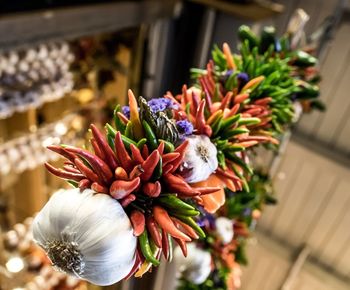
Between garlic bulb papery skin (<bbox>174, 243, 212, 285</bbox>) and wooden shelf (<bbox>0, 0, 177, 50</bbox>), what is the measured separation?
1.07 metres

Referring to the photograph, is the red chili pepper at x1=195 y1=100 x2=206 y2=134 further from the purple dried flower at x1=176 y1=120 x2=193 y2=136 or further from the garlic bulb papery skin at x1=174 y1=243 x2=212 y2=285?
the garlic bulb papery skin at x1=174 y1=243 x2=212 y2=285

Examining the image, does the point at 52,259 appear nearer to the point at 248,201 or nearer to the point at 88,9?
the point at 248,201

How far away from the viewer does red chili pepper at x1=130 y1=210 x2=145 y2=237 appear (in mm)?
448

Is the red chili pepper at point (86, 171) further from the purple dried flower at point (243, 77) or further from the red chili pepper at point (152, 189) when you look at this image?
the purple dried flower at point (243, 77)

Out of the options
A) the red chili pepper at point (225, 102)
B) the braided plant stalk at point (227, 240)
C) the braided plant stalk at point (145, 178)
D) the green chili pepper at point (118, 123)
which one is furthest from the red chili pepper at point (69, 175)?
the braided plant stalk at point (227, 240)

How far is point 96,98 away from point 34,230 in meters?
2.04

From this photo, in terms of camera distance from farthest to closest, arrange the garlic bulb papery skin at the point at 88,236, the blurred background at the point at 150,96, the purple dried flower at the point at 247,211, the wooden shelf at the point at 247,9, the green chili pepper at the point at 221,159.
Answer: the wooden shelf at the point at 247,9 < the blurred background at the point at 150,96 < the purple dried flower at the point at 247,211 < the green chili pepper at the point at 221,159 < the garlic bulb papery skin at the point at 88,236

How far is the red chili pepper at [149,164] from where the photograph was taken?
1.51 feet

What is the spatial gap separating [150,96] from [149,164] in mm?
1861

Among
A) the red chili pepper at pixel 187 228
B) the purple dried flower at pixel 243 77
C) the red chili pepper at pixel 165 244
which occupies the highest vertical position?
the purple dried flower at pixel 243 77

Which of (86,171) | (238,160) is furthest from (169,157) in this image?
(238,160)

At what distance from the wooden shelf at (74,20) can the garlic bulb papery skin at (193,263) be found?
1071 millimetres

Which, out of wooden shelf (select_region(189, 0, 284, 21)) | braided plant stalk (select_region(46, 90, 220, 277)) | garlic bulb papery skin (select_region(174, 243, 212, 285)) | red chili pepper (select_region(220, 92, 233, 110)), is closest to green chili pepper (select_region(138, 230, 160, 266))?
braided plant stalk (select_region(46, 90, 220, 277))

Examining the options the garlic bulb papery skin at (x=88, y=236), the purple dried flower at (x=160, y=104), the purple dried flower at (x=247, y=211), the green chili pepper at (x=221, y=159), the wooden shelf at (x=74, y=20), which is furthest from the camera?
the wooden shelf at (x=74, y=20)
